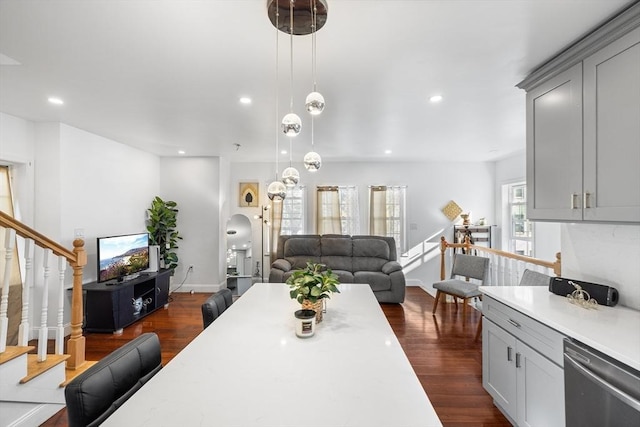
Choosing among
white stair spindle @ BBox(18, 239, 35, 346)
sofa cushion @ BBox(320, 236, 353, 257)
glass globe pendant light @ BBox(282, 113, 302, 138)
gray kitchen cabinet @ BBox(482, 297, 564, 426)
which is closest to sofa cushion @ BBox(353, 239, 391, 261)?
sofa cushion @ BBox(320, 236, 353, 257)

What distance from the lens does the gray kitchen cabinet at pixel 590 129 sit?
144 cm

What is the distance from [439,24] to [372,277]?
3651 millimetres

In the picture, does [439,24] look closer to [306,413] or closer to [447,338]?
[306,413]

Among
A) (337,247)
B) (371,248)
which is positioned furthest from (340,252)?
(371,248)

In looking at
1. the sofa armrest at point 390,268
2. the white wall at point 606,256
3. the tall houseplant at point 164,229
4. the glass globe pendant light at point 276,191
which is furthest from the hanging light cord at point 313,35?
the tall houseplant at point 164,229

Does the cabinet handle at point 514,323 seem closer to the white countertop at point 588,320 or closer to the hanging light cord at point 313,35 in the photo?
the white countertop at point 588,320

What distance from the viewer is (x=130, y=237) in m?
4.00

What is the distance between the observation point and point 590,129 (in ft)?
5.42

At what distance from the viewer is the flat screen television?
11.6 feet

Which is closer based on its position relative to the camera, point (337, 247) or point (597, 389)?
point (597, 389)

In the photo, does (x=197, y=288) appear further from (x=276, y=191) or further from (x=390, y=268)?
(x=276, y=191)

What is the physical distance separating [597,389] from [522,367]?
20.4 inches

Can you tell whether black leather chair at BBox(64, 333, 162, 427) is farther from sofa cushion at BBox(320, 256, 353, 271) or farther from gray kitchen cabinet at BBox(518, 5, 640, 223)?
sofa cushion at BBox(320, 256, 353, 271)

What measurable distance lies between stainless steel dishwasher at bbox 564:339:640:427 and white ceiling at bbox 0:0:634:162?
71.5 inches
